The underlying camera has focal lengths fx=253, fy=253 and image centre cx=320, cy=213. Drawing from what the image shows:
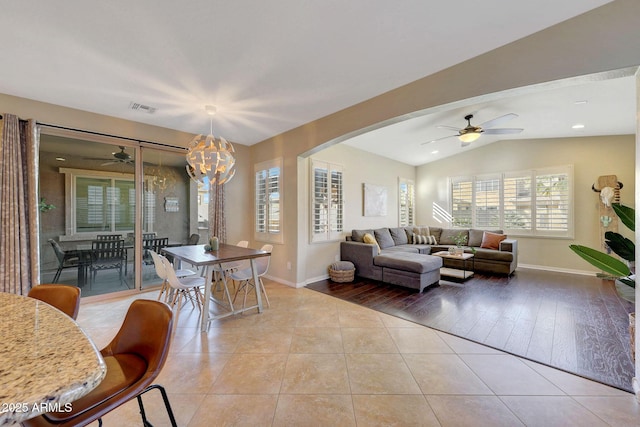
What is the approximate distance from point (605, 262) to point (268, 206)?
4353 mm

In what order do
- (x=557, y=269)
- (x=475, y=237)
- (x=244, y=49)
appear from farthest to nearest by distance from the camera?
(x=475, y=237) < (x=557, y=269) < (x=244, y=49)

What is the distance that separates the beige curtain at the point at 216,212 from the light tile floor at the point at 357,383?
6.90 ft

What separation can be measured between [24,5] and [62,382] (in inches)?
106

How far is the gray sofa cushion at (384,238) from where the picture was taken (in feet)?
18.3

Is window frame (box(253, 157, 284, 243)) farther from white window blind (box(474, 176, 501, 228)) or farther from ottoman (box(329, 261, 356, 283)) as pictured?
white window blind (box(474, 176, 501, 228))

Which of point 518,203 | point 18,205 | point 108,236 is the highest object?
point 518,203

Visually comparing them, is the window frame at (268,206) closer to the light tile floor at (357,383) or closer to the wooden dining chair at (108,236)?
the light tile floor at (357,383)

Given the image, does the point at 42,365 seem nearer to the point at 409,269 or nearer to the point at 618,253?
the point at 618,253

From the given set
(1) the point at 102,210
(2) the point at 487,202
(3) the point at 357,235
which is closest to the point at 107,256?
(1) the point at 102,210

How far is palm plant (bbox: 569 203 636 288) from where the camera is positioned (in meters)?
1.77

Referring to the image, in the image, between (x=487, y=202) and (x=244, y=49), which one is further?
(x=487, y=202)

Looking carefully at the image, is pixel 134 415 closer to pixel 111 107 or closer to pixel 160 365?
pixel 160 365

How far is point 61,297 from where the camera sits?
4.87ft

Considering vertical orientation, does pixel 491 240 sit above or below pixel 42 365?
below
